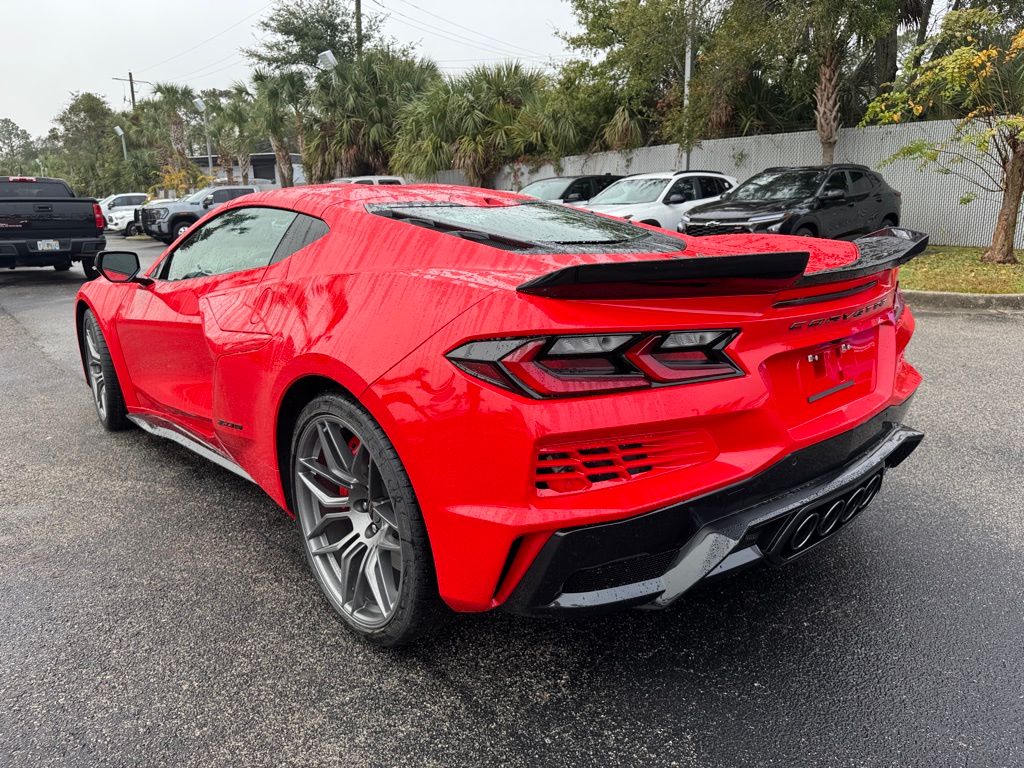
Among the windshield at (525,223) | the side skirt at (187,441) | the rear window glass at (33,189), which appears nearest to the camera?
the windshield at (525,223)

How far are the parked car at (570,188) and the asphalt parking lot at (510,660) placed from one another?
42.6 feet

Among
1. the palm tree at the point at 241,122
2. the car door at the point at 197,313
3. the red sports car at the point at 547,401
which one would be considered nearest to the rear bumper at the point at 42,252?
the car door at the point at 197,313

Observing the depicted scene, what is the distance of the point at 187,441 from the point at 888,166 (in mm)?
15727

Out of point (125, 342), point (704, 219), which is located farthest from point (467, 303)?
point (704, 219)

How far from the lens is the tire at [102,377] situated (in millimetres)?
4426

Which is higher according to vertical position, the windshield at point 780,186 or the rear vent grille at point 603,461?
the windshield at point 780,186

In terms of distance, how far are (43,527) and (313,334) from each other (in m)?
1.94

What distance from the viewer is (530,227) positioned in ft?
9.01

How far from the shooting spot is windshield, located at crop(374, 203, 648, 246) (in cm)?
258

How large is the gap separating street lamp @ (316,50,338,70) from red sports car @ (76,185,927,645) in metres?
26.3

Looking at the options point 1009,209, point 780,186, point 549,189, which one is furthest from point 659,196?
point 1009,209

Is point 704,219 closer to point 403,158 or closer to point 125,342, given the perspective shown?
point 125,342

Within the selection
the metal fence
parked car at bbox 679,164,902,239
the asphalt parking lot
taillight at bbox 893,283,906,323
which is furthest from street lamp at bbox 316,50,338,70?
taillight at bbox 893,283,906,323

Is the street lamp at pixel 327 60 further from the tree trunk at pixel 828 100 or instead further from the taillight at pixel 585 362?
the taillight at pixel 585 362
